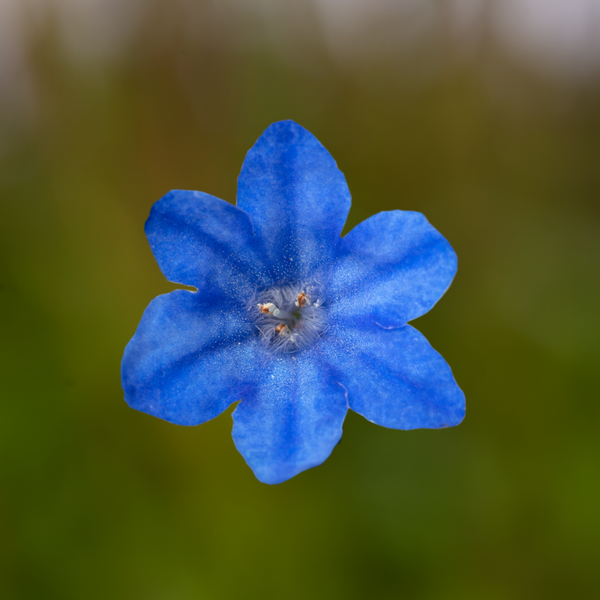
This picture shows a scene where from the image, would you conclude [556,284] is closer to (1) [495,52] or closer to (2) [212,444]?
(1) [495,52]

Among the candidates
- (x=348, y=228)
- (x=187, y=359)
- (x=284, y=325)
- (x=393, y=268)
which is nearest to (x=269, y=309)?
(x=284, y=325)

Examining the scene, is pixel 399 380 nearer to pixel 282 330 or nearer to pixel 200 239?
pixel 282 330

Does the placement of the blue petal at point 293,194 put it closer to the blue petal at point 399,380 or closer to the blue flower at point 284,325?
the blue flower at point 284,325

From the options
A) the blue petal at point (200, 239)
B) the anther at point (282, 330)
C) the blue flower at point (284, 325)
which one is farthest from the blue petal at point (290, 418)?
the blue petal at point (200, 239)

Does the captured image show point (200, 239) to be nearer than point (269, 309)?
Yes

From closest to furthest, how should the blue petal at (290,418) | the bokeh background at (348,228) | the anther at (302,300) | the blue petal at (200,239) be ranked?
the blue petal at (290,418), the blue petal at (200,239), the anther at (302,300), the bokeh background at (348,228)

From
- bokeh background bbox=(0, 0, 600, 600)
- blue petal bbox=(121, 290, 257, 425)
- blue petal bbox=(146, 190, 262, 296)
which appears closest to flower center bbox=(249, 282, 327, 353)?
blue petal bbox=(121, 290, 257, 425)

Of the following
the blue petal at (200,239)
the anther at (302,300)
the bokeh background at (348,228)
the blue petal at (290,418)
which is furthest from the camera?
the bokeh background at (348,228)
